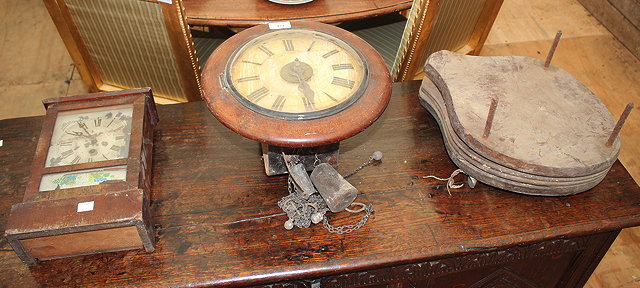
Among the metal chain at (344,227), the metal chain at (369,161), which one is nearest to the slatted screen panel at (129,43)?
the metal chain at (369,161)

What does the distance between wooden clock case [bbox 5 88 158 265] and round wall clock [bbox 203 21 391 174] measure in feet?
1.19

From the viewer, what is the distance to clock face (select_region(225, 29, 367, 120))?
5.15ft

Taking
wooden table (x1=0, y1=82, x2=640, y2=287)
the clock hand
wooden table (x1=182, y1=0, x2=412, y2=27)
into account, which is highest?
the clock hand

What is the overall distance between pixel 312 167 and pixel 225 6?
1132mm

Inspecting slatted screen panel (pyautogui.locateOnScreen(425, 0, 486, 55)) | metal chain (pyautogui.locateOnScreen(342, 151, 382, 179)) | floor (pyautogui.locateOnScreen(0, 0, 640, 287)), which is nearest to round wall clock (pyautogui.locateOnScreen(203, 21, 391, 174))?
metal chain (pyautogui.locateOnScreen(342, 151, 382, 179))

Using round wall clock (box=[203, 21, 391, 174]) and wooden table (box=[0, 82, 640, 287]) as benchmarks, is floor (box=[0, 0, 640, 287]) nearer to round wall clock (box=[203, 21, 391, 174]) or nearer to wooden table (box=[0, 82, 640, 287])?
wooden table (box=[0, 82, 640, 287])

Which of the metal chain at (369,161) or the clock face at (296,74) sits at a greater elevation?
the clock face at (296,74)

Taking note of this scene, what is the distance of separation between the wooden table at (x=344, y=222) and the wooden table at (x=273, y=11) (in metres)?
0.57

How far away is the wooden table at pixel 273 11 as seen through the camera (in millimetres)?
2512

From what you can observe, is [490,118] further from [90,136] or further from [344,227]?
[90,136]

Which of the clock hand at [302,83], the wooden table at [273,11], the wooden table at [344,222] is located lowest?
the wooden table at [344,222]

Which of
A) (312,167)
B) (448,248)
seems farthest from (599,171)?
(312,167)

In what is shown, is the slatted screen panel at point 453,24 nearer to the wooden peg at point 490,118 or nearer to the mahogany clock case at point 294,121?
the wooden peg at point 490,118

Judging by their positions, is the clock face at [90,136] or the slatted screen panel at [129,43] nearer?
the clock face at [90,136]
